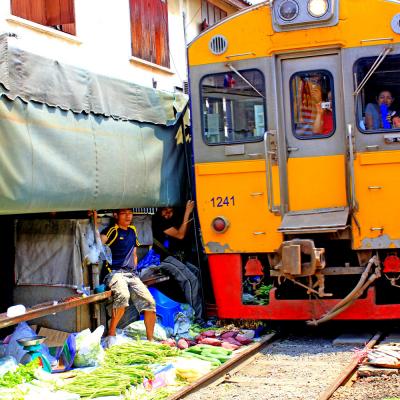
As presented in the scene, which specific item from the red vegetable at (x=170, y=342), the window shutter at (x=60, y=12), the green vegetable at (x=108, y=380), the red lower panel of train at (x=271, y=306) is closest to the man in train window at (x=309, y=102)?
the red lower panel of train at (x=271, y=306)

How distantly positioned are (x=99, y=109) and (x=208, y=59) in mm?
1499

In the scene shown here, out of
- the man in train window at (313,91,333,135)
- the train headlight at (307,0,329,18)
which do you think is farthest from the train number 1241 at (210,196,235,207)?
the train headlight at (307,0,329,18)

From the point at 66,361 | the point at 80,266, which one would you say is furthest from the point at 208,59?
the point at 66,361

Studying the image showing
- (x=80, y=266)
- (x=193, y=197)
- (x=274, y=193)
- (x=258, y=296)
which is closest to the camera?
(x=80, y=266)

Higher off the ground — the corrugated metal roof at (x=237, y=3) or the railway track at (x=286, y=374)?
the corrugated metal roof at (x=237, y=3)

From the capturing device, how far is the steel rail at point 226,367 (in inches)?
254

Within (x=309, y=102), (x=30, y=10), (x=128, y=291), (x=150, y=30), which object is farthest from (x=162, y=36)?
(x=128, y=291)

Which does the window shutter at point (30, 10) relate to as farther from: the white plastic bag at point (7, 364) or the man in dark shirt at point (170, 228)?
the white plastic bag at point (7, 364)

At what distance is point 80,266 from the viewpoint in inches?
320

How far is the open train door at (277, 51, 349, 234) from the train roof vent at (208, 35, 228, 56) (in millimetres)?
647

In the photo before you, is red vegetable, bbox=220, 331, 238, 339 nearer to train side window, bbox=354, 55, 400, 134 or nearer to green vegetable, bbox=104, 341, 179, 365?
green vegetable, bbox=104, 341, 179, 365

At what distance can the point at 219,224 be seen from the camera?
8891mm

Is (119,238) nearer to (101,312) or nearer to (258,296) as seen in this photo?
(101,312)

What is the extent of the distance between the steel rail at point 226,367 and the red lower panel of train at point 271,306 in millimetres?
329
